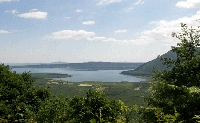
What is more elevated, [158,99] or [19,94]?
[158,99]

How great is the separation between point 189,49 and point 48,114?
17390mm

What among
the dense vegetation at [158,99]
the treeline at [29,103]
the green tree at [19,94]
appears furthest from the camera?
the green tree at [19,94]

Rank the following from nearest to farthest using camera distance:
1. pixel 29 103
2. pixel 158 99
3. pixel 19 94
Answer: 1. pixel 158 99
2. pixel 19 94
3. pixel 29 103

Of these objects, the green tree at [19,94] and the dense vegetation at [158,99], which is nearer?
the dense vegetation at [158,99]

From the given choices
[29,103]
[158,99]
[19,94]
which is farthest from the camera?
[29,103]

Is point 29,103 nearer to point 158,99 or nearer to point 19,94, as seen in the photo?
point 19,94

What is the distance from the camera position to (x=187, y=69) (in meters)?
19.8

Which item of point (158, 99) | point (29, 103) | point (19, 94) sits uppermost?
point (158, 99)

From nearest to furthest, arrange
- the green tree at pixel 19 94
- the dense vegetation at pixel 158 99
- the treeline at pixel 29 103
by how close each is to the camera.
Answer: the dense vegetation at pixel 158 99 → the treeline at pixel 29 103 → the green tree at pixel 19 94

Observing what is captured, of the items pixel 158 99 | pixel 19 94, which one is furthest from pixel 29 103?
pixel 158 99

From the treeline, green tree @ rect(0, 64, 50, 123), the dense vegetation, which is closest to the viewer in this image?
the dense vegetation

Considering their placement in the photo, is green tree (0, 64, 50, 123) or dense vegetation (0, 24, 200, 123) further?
green tree (0, 64, 50, 123)

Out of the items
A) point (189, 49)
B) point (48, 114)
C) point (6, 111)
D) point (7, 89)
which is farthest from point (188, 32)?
point (7, 89)

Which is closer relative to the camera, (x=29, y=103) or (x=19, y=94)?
(x=19, y=94)
